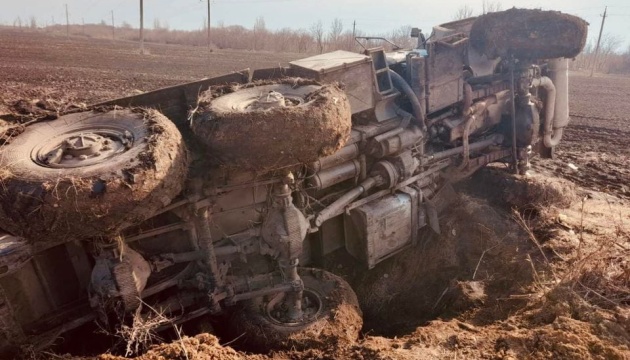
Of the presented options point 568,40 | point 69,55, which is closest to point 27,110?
point 568,40

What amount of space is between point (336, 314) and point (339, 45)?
3134 centimetres

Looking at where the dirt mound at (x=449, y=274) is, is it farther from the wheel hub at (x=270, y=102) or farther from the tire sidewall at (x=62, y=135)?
the tire sidewall at (x=62, y=135)

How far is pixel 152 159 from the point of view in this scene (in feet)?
9.63

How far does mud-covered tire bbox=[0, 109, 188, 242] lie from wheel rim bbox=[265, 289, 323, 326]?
1.71 meters

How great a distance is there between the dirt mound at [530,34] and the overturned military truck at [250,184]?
0.02 metres

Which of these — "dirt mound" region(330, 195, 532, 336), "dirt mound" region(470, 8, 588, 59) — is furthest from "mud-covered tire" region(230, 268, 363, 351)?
"dirt mound" region(470, 8, 588, 59)

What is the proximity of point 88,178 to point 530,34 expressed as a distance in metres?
5.81

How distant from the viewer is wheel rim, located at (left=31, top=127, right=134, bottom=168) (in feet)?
9.83

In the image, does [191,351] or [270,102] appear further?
[270,102]

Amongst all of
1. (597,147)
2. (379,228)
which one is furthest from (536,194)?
(597,147)

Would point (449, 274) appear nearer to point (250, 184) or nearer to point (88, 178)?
point (250, 184)

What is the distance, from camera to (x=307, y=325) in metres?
4.13

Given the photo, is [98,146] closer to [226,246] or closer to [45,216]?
[45,216]

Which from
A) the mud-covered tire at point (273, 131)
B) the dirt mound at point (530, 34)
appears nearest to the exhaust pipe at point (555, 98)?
the dirt mound at point (530, 34)
